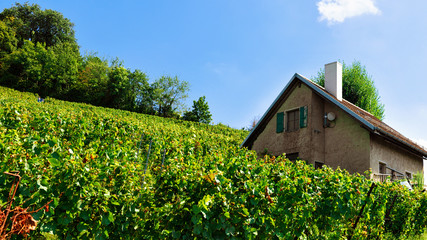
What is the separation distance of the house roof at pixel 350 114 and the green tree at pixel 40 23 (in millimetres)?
55119

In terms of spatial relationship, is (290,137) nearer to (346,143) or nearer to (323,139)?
(323,139)

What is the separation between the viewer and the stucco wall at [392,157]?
12.6 meters

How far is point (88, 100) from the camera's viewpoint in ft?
166

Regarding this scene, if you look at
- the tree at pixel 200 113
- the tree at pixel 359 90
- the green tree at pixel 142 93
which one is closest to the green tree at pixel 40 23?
the green tree at pixel 142 93

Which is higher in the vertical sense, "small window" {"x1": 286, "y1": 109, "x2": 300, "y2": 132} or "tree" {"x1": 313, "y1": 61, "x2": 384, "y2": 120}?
"tree" {"x1": 313, "y1": 61, "x2": 384, "y2": 120}

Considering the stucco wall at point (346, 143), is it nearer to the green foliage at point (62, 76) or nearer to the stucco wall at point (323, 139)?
the stucco wall at point (323, 139)

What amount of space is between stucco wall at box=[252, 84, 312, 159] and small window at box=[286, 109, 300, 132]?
0.74ft

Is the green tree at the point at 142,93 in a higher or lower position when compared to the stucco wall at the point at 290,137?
higher

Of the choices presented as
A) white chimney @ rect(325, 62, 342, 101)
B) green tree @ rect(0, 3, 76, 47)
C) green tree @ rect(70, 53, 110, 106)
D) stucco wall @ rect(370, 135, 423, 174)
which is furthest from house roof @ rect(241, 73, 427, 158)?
green tree @ rect(0, 3, 76, 47)

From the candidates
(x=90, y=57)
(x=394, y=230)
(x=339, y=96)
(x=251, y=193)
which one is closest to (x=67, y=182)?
(x=251, y=193)

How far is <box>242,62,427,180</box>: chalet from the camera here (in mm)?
12656

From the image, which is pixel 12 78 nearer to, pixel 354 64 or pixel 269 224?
pixel 354 64

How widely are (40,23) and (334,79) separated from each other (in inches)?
2487

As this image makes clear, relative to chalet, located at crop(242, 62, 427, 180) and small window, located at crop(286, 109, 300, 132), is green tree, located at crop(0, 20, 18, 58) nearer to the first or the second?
chalet, located at crop(242, 62, 427, 180)
